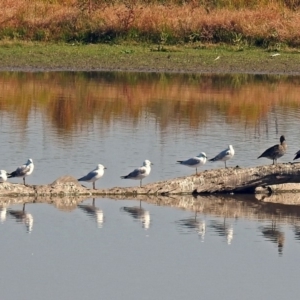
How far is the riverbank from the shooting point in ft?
90.9

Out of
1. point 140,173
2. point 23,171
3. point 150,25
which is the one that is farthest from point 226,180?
point 150,25

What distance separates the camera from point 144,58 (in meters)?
28.4

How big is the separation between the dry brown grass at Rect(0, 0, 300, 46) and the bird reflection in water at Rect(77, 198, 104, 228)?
610 inches

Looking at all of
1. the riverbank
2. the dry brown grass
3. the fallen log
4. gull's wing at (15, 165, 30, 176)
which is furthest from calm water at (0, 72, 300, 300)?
the dry brown grass

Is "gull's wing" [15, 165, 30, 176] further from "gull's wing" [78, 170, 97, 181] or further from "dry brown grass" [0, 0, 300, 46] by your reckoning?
"dry brown grass" [0, 0, 300, 46]

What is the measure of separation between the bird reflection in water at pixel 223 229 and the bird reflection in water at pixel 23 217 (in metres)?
2.11

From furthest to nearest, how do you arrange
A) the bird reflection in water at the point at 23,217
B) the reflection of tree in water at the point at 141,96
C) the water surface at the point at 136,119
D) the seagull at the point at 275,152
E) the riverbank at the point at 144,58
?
the riverbank at the point at 144,58, the reflection of tree in water at the point at 141,96, the water surface at the point at 136,119, the seagull at the point at 275,152, the bird reflection in water at the point at 23,217

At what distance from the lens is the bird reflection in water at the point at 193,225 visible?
1361 cm

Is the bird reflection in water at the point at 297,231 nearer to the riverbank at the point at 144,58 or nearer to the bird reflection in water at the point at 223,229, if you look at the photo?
the bird reflection in water at the point at 223,229

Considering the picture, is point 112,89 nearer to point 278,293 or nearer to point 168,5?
point 168,5

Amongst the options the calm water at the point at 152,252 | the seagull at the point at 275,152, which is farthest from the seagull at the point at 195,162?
the seagull at the point at 275,152

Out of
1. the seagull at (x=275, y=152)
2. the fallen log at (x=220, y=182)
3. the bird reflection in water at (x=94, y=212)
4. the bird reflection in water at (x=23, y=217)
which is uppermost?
the seagull at (x=275, y=152)

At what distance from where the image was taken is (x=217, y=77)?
2733 cm

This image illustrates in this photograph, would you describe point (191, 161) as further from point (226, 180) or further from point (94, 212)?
point (94, 212)
